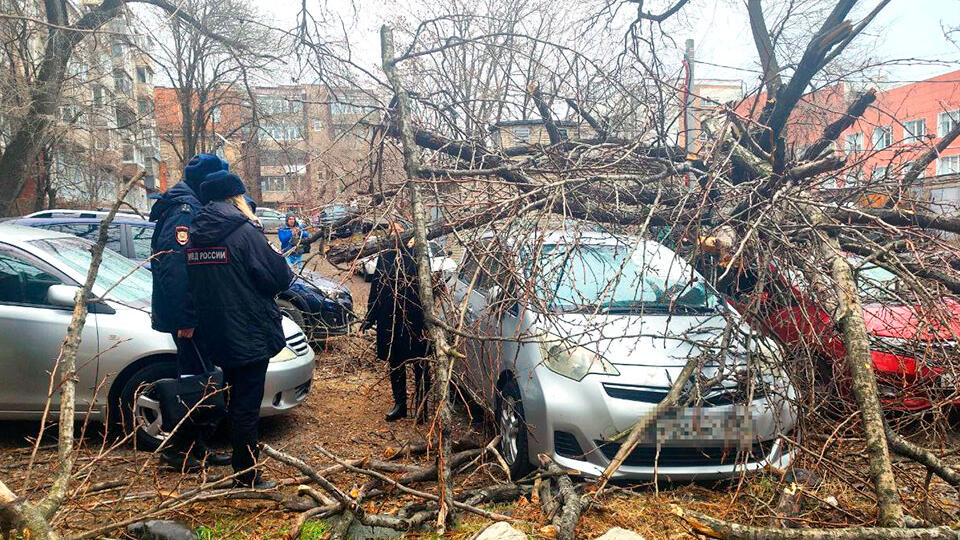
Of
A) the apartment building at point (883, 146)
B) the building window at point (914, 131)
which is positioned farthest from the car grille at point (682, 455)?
the building window at point (914, 131)

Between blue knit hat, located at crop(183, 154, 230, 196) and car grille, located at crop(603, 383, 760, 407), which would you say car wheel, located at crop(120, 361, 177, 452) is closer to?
blue knit hat, located at crop(183, 154, 230, 196)

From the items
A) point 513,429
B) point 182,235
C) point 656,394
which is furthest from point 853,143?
point 182,235

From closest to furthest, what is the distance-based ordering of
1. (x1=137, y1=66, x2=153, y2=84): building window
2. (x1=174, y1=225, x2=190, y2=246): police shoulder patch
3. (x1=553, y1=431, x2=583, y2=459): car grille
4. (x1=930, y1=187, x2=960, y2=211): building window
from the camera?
(x1=553, y1=431, x2=583, y2=459): car grille < (x1=174, y1=225, x2=190, y2=246): police shoulder patch < (x1=930, y1=187, x2=960, y2=211): building window < (x1=137, y1=66, x2=153, y2=84): building window

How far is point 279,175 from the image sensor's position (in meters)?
5.60

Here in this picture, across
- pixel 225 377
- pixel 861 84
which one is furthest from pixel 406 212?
pixel 861 84

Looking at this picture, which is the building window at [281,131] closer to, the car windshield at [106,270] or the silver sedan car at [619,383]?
the car windshield at [106,270]

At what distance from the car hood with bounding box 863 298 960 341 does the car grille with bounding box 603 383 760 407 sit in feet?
2.44

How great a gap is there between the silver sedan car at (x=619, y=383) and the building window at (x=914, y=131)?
6.02 ft

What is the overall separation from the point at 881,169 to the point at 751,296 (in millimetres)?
1743

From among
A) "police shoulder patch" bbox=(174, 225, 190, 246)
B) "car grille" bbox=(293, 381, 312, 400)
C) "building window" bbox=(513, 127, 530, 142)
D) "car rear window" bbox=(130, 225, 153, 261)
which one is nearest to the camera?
"police shoulder patch" bbox=(174, 225, 190, 246)

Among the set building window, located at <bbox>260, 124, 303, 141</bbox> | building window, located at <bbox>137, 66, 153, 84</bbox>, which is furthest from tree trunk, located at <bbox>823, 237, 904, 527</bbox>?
building window, located at <bbox>137, 66, 153, 84</bbox>

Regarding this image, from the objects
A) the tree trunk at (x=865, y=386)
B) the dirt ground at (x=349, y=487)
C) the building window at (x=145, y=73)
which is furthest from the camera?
the building window at (x=145, y=73)

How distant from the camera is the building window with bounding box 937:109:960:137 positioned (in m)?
4.98

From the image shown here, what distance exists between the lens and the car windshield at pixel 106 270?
4.75m
